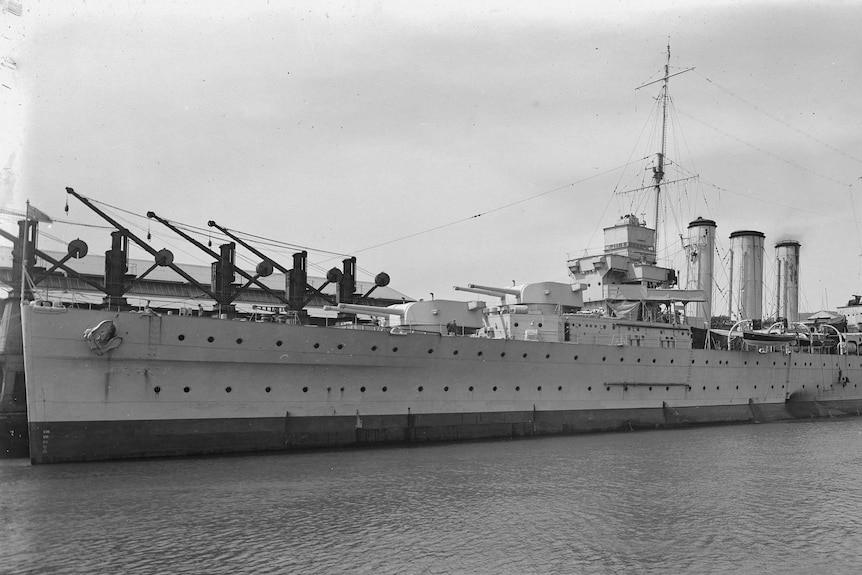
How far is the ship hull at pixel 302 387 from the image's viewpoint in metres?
17.6

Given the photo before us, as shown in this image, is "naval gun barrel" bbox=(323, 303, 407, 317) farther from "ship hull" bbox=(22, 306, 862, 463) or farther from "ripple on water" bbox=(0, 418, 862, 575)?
"ripple on water" bbox=(0, 418, 862, 575)

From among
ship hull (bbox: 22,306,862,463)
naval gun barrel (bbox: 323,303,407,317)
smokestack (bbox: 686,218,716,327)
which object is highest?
smokestack (bbox: 686,218,716,327)

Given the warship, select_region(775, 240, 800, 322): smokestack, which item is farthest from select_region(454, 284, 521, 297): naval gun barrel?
select_region(775, 240, 800, 322): smokestack

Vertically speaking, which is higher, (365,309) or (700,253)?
(700,253)

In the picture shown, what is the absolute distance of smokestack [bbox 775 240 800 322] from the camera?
153ft

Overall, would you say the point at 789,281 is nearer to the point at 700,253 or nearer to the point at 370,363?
the point at 700,253

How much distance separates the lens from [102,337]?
57.7 ft

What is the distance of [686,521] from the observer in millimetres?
13523

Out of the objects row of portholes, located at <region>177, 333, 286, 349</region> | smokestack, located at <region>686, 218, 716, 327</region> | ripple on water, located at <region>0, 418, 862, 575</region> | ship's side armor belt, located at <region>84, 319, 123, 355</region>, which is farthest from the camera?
smokestack, located at <region>686, 218, 716, 327</region>

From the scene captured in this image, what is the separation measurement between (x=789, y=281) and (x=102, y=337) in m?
43.3

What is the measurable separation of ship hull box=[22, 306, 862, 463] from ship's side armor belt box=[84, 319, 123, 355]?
0.15 metres

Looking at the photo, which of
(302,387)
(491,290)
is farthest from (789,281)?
(302,387)

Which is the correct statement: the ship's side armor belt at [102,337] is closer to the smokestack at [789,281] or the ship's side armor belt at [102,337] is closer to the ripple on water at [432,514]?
the ripple on water at [432,514]

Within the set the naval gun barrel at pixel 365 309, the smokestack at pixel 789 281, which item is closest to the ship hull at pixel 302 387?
the naval gun barrel at pixel 365 309
